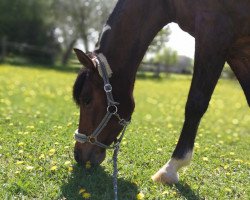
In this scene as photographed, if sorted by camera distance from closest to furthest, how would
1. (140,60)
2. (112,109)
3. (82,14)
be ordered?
(112,109), (140,60), (82,14)

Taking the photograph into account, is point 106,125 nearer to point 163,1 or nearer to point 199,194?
point 199,194

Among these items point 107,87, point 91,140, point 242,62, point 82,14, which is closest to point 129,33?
point 107,87

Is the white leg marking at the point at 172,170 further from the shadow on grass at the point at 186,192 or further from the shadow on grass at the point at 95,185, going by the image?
the shadow on grass at the point at 95,185

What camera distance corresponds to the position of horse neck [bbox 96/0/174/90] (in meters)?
4.20

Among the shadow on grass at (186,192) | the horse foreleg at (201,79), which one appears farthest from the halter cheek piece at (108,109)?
the shadow on grass at (186,192)

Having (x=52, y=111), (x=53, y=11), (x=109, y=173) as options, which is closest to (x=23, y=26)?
(x=53, y=11)

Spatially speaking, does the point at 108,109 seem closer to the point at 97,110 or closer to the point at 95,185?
the point at 97,110

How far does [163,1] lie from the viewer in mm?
4320

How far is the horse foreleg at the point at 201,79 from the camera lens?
3.92 m

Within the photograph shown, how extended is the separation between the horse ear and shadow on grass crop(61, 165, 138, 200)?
118 centimetres

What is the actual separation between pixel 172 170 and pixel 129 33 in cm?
155

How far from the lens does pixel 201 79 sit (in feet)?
13.2

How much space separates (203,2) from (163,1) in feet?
1.58

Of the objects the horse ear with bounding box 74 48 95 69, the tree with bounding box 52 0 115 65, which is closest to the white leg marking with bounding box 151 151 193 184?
the horse ear with bounding box 74 48 95 69
